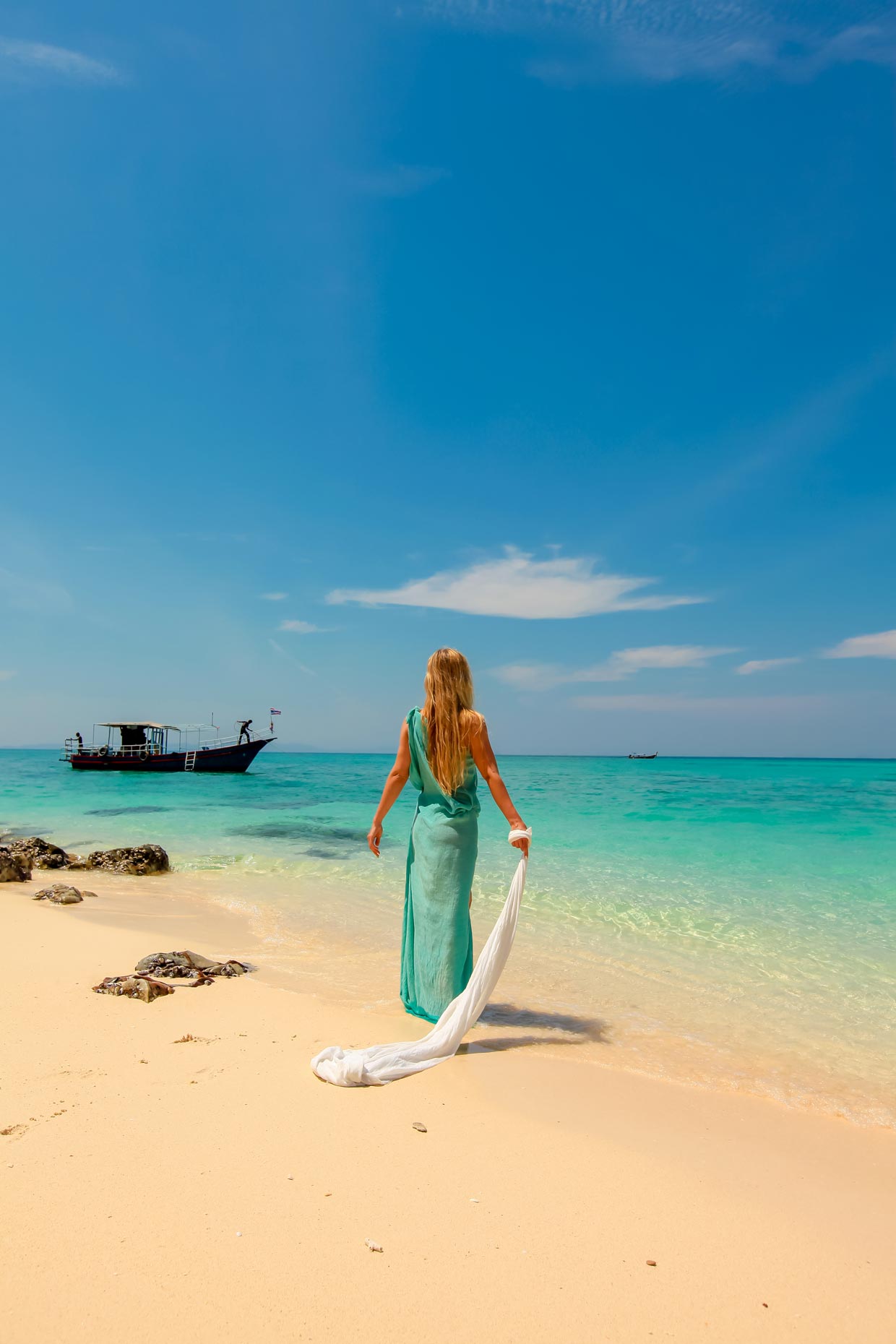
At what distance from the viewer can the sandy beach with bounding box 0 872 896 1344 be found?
6.35 ft

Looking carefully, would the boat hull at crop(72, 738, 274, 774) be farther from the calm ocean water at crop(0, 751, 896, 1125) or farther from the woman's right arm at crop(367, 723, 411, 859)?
the woman's right arm at crop(367, 723, 411, 859)

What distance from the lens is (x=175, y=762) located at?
177 feet

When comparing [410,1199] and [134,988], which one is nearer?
[410,1199]

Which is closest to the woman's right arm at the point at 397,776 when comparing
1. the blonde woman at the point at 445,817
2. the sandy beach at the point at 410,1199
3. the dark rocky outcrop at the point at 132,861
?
the blonde woman at the point at 445,817

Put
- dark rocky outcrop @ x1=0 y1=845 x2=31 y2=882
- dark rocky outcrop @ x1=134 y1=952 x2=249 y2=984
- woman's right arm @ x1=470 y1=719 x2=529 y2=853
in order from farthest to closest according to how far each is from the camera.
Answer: dark rocky outcrop @ x1=0 y1=845 x2=31 y2=882, dark rocky outcrop @ x1=134 y1=952 x2=249 y2=984, woman's right arm @ x1=470 y1=719 x2=529 y2=853

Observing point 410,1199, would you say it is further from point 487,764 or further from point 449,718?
point 449,718

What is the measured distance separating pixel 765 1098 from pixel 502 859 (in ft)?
28.7

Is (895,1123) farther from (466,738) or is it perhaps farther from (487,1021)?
(466,738)

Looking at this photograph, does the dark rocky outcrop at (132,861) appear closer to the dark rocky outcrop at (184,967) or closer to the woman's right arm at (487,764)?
the dark rocky outcrop at (184,967)

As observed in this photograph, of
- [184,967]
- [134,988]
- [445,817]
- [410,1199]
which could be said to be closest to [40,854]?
[184,967]

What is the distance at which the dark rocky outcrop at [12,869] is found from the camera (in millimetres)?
9289

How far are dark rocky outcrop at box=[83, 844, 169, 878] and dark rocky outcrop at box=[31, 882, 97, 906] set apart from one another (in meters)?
2.38

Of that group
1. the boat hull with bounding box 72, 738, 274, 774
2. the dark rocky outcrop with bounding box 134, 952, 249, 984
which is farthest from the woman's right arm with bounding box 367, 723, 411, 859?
the boat hull with bounding box 72, 738, 274, 774

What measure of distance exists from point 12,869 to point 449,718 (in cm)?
806
